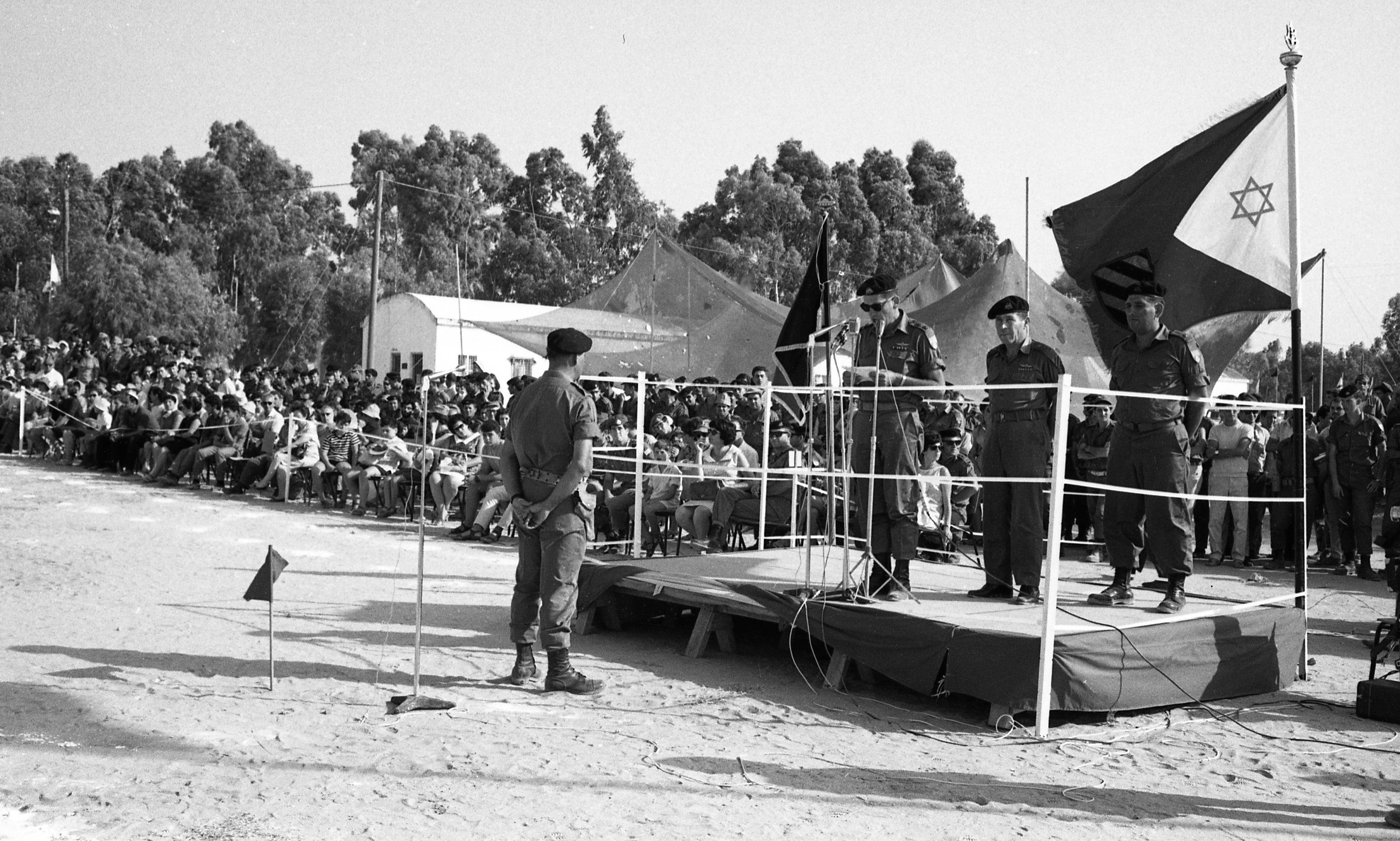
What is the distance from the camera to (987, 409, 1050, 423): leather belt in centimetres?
687

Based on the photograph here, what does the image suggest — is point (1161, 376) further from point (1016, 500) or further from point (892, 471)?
point (892, 471)

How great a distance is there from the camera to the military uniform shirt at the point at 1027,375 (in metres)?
6.88

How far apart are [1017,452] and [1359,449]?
7.11m

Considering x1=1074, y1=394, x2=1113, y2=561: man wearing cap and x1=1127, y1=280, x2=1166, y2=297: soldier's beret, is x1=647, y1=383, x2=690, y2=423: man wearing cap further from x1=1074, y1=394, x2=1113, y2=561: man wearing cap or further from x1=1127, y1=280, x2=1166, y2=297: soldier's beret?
x1=1127, y1=280, x2=1166, y2=297: soldier's beret

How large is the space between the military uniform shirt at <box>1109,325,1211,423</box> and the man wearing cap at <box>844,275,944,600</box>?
1077mm

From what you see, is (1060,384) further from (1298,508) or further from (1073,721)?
(1298,508)

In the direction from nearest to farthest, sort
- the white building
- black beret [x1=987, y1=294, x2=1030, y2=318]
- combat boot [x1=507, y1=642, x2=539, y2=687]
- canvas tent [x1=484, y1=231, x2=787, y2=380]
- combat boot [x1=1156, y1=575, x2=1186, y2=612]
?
1. combat boot [x1=507, y1=642, x2=539, y2=687]
2. combat boot [x1=1156, y1=575, x2=1186, y2=612]
3. black beret [x1=987, y1=294, x2=1030, y2=318]
4. canvas tent [x1=484, y1=231, x2=787, y2=380]
5. the white building

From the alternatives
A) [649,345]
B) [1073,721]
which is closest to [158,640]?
[1073,721]

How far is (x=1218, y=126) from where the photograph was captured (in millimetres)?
7559

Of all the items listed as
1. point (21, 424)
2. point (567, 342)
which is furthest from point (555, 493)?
point (21, 424)

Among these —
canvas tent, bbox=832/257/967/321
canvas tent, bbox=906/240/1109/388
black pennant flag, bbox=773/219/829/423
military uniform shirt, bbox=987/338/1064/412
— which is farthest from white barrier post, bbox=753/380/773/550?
canvas tent, bbox=832/257/967/321

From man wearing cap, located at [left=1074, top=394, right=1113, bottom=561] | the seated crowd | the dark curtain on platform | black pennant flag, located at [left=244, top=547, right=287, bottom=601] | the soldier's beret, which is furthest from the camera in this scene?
man wearing cap, located at [left=1074, top=394, right=1113, bottom=561]

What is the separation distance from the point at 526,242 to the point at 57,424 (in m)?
27.6

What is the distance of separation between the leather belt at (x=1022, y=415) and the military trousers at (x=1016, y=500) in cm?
2
